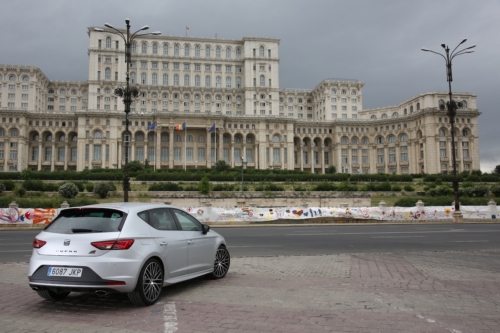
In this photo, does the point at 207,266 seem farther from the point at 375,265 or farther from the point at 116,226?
the point at 375,265

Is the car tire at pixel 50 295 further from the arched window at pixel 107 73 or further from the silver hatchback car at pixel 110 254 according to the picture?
the arched window at pixel 107 73

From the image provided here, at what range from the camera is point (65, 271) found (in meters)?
6.27

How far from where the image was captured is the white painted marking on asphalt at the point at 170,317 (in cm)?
542

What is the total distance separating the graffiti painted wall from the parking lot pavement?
19495 millimetres

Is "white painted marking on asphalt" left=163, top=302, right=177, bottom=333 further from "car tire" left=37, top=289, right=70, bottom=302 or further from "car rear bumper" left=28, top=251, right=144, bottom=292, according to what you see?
"car tire" left=37, top=289, right=70, bottom=302

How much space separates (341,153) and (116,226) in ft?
321

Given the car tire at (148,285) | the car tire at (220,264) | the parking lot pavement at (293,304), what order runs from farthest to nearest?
1. the car tire at (220,264)
2. the car tire at (148,285)
3. the parking lot pavement at (293,304)

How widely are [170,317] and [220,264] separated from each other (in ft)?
9.65

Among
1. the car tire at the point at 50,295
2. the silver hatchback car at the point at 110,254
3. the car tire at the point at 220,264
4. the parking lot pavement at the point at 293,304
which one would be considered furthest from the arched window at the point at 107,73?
the car tire at the point at 50,295

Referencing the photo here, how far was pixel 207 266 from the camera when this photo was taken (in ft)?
27.3

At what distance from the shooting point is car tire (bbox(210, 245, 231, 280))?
876cm

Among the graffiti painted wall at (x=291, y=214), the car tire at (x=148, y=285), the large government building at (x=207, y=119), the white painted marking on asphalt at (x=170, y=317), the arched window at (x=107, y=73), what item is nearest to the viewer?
the white painted marking on asphalt at (x=170, y=317)

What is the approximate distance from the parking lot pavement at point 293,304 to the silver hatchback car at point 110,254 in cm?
42

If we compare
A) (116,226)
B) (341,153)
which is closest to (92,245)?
(116,226)
